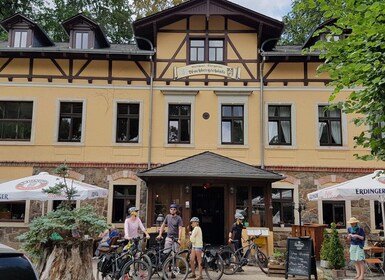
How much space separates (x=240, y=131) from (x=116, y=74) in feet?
17.1

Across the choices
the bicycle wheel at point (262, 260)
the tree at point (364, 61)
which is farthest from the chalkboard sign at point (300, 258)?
the tree at point (364, 61)

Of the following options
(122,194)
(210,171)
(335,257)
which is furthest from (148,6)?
(335,257)

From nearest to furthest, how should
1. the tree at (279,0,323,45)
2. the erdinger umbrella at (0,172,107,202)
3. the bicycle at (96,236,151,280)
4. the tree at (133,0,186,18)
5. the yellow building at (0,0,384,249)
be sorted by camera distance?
the bicycle at (96,236,151,280) → the erdinger umbrella at (0,172,107,202) → the yellow building at (0,0,384,249) → the tree at (279,0,323,45) → the tree at (133,0,186,18)

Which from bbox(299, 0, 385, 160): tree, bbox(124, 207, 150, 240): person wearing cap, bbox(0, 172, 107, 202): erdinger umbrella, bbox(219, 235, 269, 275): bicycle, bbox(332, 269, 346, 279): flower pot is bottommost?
bbox(332, 269, 346, 279): flower pot

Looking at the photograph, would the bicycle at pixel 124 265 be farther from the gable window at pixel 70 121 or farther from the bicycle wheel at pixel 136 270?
the gable window at pixel 70 121

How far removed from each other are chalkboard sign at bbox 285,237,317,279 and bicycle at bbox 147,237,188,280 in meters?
2.57

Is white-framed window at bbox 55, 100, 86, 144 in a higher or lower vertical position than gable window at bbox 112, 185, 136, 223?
higher

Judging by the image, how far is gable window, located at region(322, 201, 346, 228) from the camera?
14.8 meters

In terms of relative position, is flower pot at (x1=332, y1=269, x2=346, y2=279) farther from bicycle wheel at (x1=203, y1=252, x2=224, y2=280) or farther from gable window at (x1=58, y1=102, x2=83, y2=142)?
gable window at (x1=58, y1=102, x2=83, y2=142)

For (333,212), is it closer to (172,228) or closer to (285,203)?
(285,203)

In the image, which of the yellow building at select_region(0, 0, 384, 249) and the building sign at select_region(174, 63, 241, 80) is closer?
the yellow building at select_region(0, 0, 384, 249)

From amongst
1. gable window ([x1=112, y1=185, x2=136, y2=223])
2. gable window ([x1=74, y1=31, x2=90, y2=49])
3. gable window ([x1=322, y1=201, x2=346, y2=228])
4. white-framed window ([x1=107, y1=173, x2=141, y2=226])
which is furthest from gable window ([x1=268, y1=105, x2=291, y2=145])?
gable window ([x1=74, y1=31, x2=90, y2=49])

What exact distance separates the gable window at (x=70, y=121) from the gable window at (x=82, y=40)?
2.34 m

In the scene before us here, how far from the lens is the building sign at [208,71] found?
51.3ft
